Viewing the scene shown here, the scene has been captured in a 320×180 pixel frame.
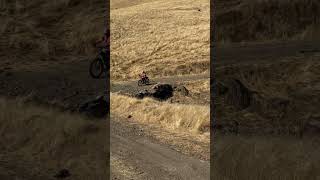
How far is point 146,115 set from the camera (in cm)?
1795

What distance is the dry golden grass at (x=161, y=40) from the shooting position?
32.5 meters

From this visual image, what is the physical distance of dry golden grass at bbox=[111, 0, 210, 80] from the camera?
32.5m

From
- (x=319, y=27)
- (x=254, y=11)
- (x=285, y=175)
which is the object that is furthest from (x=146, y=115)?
(x=254, y=11)

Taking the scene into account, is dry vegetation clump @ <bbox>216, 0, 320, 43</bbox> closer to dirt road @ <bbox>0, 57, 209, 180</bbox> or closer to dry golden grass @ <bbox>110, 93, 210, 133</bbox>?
dirt road @ <bbox>0, 57, 209, 180</bbox>

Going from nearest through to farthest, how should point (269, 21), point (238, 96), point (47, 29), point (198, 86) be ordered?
point (238, 96)
point (198, 86)
point (269, 21)
point (47, 29)

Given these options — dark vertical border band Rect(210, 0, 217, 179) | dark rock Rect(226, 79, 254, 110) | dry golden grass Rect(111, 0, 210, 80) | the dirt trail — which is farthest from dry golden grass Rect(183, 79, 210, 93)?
the dirt trail

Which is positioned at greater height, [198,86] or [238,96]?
[198,86]

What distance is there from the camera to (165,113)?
17828mm

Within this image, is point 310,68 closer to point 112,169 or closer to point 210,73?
point 210,73

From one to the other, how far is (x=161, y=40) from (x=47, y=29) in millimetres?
11477

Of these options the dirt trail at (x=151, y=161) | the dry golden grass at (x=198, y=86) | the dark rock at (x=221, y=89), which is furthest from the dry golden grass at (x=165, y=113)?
the dry golden grass at (x=198, y=86)

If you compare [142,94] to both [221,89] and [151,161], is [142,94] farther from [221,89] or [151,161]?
[151,161]

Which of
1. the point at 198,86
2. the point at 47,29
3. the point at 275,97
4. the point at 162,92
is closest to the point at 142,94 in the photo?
the point at 162,92

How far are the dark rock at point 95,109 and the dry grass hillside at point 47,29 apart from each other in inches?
681
